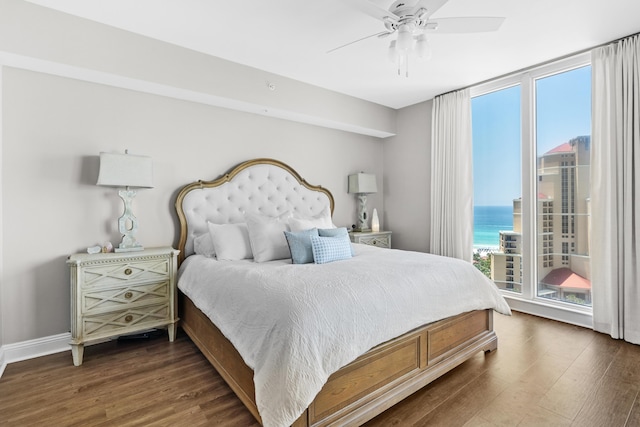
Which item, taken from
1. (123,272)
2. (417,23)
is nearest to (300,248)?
(123,272)

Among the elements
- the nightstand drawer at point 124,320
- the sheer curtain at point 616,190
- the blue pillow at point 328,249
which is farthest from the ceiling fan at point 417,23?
the nightstand drawer at point 124,320

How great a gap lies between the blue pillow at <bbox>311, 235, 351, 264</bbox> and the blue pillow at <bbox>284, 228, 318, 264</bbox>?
2.7 inches

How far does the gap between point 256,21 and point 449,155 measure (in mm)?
2885

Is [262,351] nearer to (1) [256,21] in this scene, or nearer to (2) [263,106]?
(1) [256,21]

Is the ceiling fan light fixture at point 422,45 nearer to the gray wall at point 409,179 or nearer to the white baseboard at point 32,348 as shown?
the gray wall at point 409,179

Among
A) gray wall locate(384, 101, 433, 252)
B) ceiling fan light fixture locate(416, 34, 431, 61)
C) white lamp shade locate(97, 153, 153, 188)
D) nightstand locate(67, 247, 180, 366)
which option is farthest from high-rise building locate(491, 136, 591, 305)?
white lamp shade locate(97, 153, 153, 188)

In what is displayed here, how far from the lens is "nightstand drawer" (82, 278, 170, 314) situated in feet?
8.11

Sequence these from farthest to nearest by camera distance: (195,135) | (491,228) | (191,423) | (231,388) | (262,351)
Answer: (491,228) → (195,135) → (231,388) → (191,423) → (262,351)

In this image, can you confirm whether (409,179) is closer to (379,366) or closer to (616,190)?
(616,190)

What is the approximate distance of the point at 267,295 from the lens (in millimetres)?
1813

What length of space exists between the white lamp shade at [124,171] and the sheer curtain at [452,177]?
11.5 ft

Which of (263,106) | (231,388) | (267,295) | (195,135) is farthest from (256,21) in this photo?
(231,388)

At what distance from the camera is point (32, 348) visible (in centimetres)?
258

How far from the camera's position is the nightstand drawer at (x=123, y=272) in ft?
8.13
